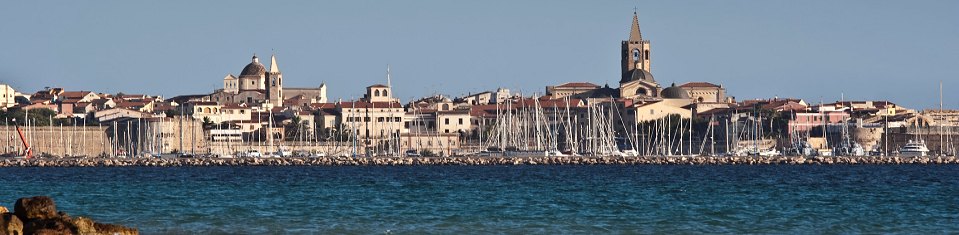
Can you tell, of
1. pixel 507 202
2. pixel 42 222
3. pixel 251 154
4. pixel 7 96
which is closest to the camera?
pixel 42 222

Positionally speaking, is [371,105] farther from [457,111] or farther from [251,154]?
[251,154]

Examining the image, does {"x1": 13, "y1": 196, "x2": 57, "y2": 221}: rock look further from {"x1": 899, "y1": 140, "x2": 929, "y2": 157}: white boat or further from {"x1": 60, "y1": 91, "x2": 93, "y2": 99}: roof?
{"x1": 60, "y1": 91, "x2": 93, "y2": 99}: roof

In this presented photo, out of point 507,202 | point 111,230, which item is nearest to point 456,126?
point 507,202

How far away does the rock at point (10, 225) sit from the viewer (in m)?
20.3

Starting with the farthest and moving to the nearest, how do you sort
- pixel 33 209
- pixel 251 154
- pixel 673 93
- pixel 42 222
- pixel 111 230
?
pixel 673 93
pixel 251 154
pixel 111 230
pixel 33 209
pixel 42 222

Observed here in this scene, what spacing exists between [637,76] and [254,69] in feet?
76.2

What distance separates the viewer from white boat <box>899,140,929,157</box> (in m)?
75.9

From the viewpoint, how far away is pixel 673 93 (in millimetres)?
108062

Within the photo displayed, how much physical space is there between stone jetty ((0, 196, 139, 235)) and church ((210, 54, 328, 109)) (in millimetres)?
81216

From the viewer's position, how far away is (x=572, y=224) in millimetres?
27219

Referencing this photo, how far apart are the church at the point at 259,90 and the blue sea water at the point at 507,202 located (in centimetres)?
5564

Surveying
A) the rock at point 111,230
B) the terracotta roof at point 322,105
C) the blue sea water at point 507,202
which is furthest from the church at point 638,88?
the rock at point 111,230

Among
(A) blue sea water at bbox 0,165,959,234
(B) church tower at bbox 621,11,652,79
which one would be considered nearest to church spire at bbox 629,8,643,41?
(B) church tower at bbox 621,11,652,79

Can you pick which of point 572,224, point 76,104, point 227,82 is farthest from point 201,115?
point 572,224
